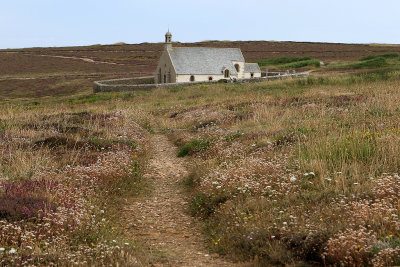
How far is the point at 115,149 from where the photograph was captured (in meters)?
12.3

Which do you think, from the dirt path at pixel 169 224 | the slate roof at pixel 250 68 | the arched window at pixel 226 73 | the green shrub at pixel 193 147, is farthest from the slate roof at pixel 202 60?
the dirt path at pixel 169 224

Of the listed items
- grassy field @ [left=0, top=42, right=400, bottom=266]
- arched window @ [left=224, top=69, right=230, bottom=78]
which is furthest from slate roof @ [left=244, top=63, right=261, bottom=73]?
grassy field @ [left=0, top=42, right=400, bottom=266]

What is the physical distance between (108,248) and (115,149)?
6.83 metres

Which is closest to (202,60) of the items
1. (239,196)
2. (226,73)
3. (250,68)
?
(226,73)

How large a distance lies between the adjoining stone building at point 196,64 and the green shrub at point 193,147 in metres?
41.1

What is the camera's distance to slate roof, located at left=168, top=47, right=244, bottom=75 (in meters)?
55.8

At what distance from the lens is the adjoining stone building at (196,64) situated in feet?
182

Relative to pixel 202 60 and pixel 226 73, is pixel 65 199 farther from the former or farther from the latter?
pixel 226 73

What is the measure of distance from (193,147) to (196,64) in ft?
146

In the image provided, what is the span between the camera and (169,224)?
312 inches

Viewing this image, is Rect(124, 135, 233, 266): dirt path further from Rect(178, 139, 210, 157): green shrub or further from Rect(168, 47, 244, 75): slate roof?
Rect(168, 47, 244, 75): slate roof

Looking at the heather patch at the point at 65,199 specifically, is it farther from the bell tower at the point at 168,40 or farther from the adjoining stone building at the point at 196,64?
the bell tower at the point at 168,40

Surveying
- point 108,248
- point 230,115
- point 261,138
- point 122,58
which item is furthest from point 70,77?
point 108,248

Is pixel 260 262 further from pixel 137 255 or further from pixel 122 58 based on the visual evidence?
pixel 122 58
